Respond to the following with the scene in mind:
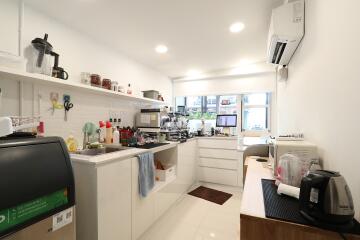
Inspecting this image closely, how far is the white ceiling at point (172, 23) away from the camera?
1.67m

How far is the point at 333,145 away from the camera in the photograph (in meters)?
1.01

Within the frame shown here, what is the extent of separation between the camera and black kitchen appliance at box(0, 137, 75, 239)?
771 mm

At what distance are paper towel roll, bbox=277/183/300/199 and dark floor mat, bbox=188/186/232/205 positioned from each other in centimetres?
198

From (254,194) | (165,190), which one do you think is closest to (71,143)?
(165,190)

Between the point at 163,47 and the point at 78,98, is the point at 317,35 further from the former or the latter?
the point at 78,98

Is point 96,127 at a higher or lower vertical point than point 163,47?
lower

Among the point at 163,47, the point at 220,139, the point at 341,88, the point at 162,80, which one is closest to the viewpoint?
the point at 341,88

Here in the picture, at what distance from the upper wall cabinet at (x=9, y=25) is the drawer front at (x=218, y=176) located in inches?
133

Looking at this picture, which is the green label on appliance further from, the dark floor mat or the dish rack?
the dark floor mat

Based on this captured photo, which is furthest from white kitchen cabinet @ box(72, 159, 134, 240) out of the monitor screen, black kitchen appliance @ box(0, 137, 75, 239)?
the monitor screen

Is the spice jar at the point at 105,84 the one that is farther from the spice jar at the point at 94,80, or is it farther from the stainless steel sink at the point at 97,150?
the stainless steel sink at the point at 97,150

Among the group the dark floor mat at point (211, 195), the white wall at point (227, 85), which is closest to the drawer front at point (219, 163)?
the dark floor mat at point (211, 195)

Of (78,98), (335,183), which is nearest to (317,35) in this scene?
(335,183)

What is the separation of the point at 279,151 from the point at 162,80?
309 centimetres
